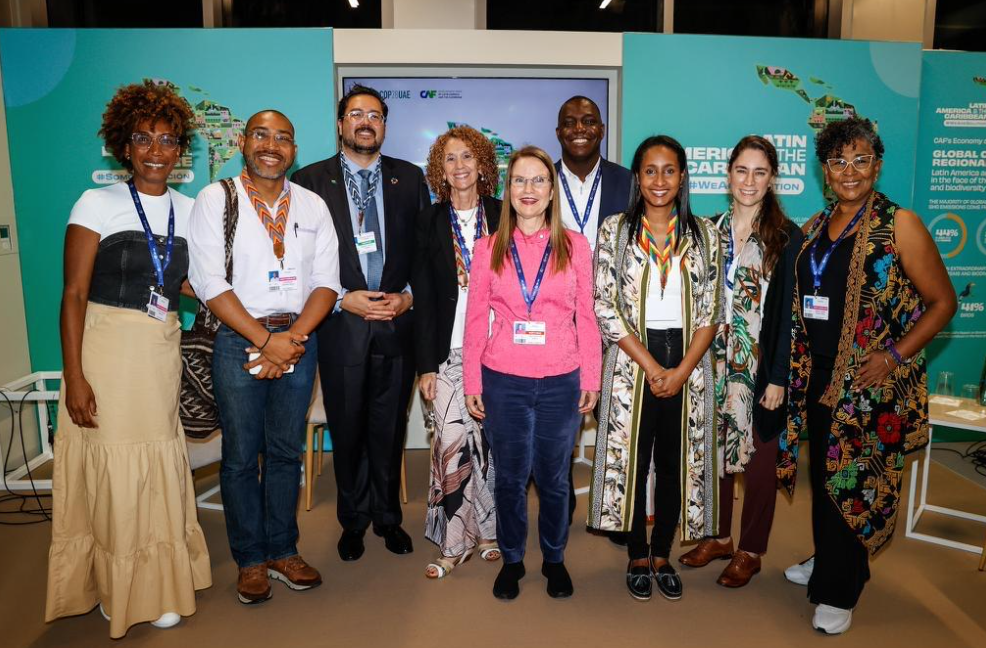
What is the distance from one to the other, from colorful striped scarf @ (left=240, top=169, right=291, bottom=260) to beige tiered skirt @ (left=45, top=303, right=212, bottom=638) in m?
0.49

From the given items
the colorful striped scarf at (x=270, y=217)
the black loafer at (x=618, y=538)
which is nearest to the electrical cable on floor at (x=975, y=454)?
the black loafer at (x=618, y=538)

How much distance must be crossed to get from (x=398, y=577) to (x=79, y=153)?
334 cm

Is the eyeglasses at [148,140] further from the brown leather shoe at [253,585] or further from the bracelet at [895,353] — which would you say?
the bracelet at [895,353]

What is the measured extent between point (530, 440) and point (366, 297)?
959mm

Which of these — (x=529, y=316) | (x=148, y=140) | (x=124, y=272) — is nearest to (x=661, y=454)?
(x=529, y=316)

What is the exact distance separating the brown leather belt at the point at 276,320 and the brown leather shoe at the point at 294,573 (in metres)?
1.05

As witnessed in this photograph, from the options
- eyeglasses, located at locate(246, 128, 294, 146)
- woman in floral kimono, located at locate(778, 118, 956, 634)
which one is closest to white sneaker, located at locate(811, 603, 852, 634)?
woman in floral kimono, located at locate(778, 118, 956, 634)

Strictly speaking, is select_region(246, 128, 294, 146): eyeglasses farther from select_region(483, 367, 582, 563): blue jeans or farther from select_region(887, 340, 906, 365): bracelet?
select_region(887, 340, 906, 365): bracelet

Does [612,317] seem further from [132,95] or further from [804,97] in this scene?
[804,97]

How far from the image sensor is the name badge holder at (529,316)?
256cm

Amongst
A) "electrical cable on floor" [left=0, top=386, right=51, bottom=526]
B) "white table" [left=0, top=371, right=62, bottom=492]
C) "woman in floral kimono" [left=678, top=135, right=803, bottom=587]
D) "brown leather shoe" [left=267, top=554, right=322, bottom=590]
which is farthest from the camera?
"white table" [left=0, top=371, right=62, bottom=492]

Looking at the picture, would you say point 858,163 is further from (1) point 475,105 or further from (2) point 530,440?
Answer: (1) point 475,105

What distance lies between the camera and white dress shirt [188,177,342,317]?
253 cm

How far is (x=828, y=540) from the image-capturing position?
258cm
